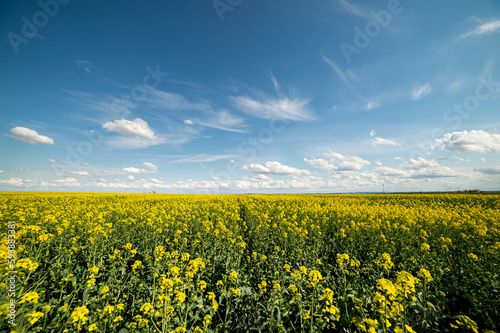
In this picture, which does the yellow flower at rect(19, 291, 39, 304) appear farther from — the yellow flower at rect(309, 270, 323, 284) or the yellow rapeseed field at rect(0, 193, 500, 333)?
the yellow flower at rect(309, 270, 323, 284)

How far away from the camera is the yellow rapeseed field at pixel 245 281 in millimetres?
3287

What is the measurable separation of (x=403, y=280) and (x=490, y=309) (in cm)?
251

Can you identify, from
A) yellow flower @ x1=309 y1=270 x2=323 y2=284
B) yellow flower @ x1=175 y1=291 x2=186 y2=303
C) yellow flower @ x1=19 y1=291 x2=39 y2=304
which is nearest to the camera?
yellow flower @ x1=19 y1=291 x2=39 y2=304

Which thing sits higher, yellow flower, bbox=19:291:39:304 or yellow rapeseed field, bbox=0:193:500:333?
yellow flower, bbox=19:291:39:304

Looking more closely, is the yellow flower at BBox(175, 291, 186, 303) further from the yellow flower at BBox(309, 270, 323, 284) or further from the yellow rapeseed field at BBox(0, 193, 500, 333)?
→ the yellow flower at BBox(309, 270, 323, 284)

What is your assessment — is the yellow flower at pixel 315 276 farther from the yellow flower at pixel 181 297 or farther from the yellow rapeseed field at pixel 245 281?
the yellow flower at pixel 181 297

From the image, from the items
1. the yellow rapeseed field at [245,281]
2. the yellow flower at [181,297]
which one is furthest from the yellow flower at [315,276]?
the yellow flower at [181,297]

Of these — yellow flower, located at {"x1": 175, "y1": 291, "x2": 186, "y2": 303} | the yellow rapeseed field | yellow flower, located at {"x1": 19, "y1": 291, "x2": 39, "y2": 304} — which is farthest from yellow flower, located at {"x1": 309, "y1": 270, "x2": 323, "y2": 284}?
yellow flower, located at {"x1": 19, "y1": 291, "x2": 39, "y2": 304}

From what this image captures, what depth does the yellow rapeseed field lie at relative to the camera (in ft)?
10.8

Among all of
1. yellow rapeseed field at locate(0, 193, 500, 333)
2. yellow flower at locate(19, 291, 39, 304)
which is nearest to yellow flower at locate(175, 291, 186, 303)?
yellow rapeseed field at locate(0, 193, 500, 333)

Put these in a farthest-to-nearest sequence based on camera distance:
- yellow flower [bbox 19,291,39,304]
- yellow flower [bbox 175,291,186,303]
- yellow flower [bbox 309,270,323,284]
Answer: yellow flower [bbox 309,270,323,284]
yellow flower [bbox 175,291,186,303]
yellow flower [bbox 19,291,39,304]

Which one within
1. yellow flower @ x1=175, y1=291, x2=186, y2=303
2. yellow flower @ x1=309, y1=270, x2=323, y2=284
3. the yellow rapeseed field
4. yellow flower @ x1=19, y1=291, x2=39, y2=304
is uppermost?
yellow flower @ x1=19, y1=291, x2=39, y2=304

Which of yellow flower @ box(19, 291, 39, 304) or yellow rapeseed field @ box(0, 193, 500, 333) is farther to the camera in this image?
yellow rapeseed field @ box(0, 193, 500, 333)

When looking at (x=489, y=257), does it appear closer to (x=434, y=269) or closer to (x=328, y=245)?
(x=434, y=269)
